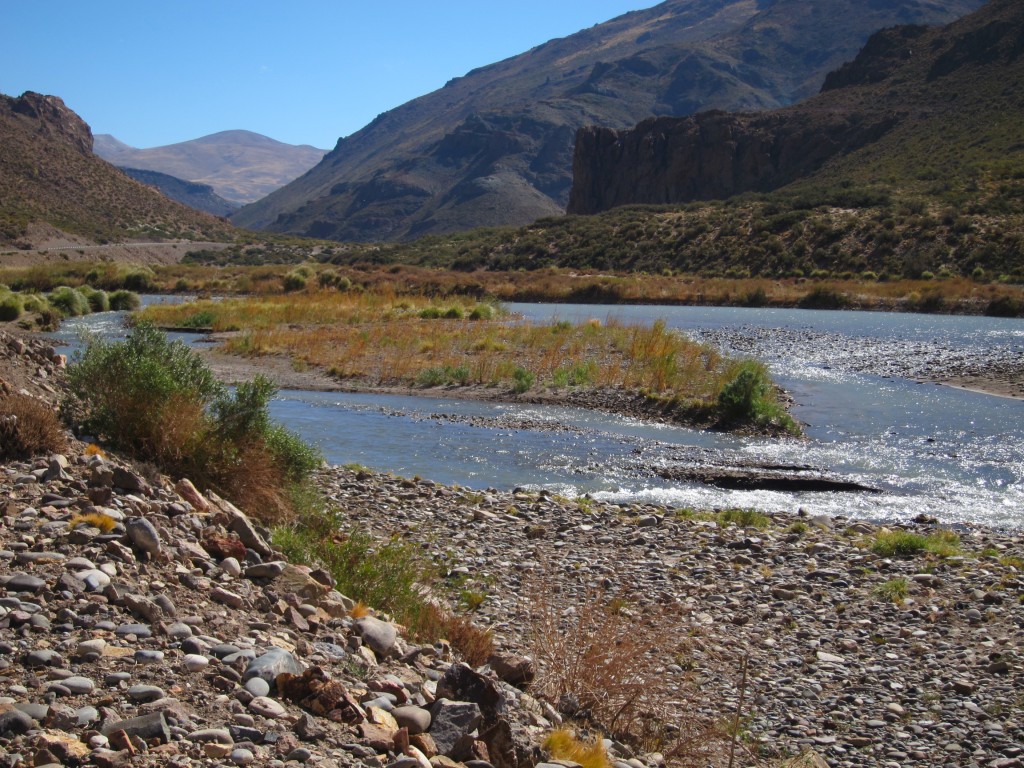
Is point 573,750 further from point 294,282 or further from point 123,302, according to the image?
point 294,282

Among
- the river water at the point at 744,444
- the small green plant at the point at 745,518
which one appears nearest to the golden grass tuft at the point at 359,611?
the small green plant at the point at 745,518

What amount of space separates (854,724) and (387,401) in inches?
626

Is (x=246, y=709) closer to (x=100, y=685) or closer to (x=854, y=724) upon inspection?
(x=100, y=685)

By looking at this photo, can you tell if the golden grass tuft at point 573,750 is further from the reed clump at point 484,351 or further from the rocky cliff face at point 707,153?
the rocky cliff face at point 707,153

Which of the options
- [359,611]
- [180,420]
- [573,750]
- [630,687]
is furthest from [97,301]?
[573,750]

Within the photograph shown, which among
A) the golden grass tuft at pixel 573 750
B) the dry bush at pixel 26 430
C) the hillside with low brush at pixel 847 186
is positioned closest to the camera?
the golden grass tuft at pixel 573 750

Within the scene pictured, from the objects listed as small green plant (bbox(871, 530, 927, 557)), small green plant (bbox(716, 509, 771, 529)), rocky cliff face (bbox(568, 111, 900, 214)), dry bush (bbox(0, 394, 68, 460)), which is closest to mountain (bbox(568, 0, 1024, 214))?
rocky cliff face (bbox(568, 111, 900, 214))

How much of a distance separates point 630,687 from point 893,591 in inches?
156

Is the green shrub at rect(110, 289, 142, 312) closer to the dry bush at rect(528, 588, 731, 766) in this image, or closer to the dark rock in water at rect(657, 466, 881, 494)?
the dark rock in water at rect(657, 466, 881, 494)

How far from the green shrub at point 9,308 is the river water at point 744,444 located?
17025 millimetres

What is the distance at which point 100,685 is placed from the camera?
13.8ft

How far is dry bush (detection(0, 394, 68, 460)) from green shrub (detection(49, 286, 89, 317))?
35.2m

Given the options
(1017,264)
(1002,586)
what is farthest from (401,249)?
(1002,586)

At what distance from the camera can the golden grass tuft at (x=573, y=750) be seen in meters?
4.91
